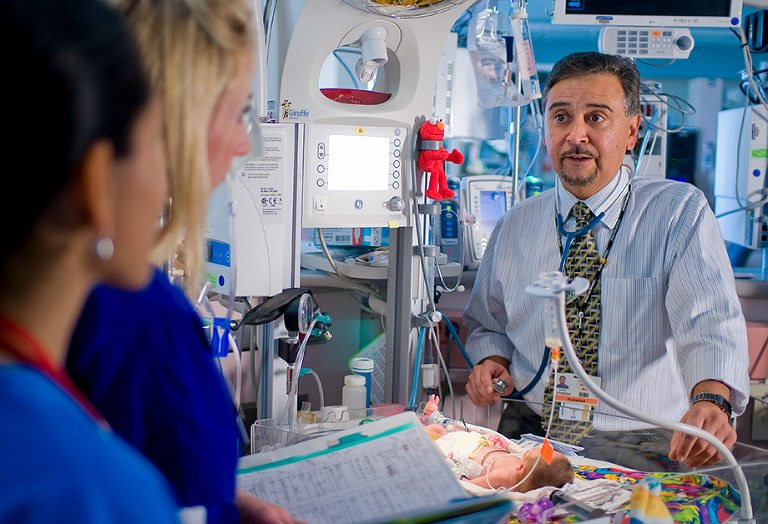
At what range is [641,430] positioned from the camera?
6.25ft

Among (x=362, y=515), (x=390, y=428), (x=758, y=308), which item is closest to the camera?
(x=362, y=515)

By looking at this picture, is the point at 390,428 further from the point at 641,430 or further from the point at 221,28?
the point at 221,28

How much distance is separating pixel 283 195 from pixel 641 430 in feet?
3.86

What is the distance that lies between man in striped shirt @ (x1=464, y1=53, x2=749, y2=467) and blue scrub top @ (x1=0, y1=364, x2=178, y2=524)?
1753 millimetres

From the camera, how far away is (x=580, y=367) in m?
1.50

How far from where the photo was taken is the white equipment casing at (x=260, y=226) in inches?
81.7

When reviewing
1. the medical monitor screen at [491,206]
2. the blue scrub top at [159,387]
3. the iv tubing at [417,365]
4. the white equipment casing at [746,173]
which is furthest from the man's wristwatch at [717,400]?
the white equipment casing at [746,173]

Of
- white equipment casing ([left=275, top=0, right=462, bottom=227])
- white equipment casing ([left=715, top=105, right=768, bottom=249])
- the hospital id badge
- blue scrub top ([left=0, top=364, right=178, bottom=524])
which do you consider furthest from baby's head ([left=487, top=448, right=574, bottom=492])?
white equipment casing ([left=715, top=105, right=768, bottom=249])

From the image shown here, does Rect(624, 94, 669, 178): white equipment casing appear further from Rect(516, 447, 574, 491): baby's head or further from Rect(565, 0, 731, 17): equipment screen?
Rect(516, 447, 574, 491): baby's head

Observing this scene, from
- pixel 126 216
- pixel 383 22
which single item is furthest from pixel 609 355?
pixel 126 216

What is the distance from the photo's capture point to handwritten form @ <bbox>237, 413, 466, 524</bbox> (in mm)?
1258

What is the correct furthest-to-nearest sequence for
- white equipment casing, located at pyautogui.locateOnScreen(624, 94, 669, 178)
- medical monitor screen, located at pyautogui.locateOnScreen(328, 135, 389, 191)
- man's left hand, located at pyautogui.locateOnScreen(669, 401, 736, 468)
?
1. white equipment casing, located at pyautogui.locateOnScreen(624, 94, 669, 178)
2. medical monitor screen, located at pyautogui.locateOnScreen(328, 135, 389, 191)
3. man's left hand, located at pyautogui.locateOnScreen(669, 401, 736, 468)

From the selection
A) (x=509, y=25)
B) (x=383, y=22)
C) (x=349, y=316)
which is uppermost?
(x=509, y=25)

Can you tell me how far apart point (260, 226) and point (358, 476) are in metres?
0.93
